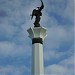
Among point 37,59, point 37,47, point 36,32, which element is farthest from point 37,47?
point 36,32

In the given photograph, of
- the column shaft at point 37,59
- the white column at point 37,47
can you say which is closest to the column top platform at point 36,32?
the white column at point 37,47

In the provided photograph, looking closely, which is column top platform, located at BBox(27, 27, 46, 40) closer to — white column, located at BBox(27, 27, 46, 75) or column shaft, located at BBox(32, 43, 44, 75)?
white column, located at BBox(27, 27, 46, 75)

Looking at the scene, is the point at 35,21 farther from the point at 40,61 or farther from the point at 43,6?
the point at 40,61

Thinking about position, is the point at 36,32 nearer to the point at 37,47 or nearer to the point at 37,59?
the point at 37,47

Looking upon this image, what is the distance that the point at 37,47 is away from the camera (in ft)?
73.9

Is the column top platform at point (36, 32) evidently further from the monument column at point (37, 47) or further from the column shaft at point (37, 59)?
the column shaft at point (37, 59)

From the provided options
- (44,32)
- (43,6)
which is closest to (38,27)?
(44,32)

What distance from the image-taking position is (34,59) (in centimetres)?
2231

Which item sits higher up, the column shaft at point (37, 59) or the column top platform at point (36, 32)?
the column top platform at point (36, 32)

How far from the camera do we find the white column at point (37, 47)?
22062mm

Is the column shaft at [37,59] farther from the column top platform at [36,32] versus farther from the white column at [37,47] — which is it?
the column top platform at [36,32]

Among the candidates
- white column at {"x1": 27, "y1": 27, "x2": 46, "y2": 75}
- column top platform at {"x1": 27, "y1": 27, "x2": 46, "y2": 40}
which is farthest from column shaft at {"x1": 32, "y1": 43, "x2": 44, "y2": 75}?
column top platform at {"x1": 27, "y1": 27, "x2": 46, "y2": 40}

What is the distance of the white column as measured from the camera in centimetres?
2206

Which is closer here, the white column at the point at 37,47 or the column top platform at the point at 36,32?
the white column at the point at 37,47
